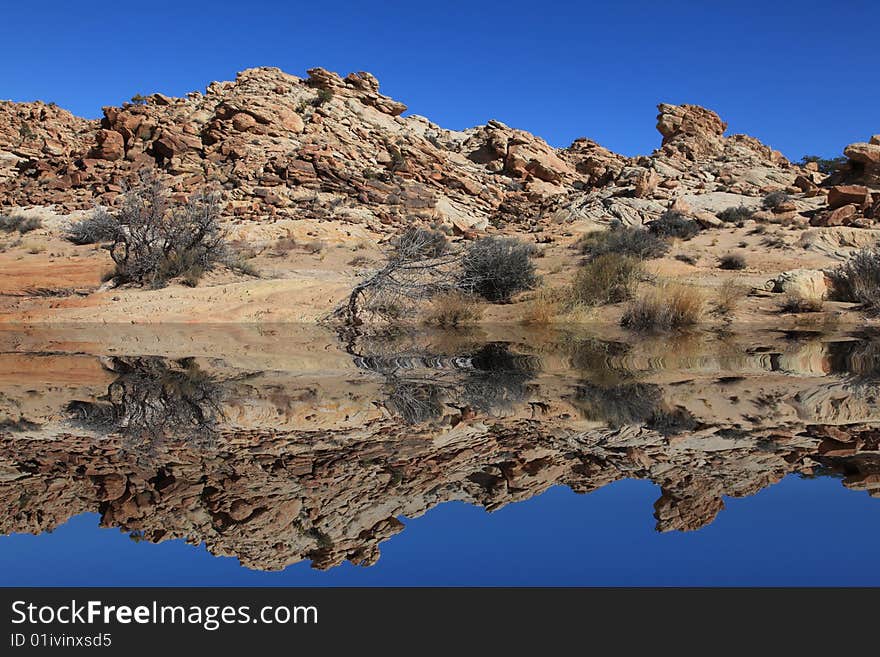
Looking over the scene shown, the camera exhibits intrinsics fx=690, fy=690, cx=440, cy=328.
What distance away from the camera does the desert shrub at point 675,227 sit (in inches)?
1051

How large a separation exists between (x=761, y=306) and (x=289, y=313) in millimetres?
12204

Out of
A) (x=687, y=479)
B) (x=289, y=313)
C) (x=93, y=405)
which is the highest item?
(x=289, y=313)

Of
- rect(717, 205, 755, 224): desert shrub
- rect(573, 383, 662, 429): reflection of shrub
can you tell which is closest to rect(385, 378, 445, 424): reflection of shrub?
rect(573, 383, 662, 429): reflection of shrub

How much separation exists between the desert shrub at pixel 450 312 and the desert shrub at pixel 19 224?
24859mm

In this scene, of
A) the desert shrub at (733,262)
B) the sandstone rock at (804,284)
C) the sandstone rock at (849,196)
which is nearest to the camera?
the sandstone rock at (804,284)

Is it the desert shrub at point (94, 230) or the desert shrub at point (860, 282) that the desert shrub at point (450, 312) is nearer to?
the desert shrub at point (860, 282)

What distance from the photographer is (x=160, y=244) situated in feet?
72.5

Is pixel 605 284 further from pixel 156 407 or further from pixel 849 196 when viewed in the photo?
pixel 849 196

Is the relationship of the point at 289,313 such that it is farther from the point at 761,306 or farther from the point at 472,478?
the point at 472,478

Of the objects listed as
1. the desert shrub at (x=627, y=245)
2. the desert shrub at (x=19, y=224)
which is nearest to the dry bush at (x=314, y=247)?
A: the desert shrub at (x=627, y=245)

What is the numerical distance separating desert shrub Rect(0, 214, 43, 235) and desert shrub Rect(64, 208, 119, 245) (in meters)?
1.89
